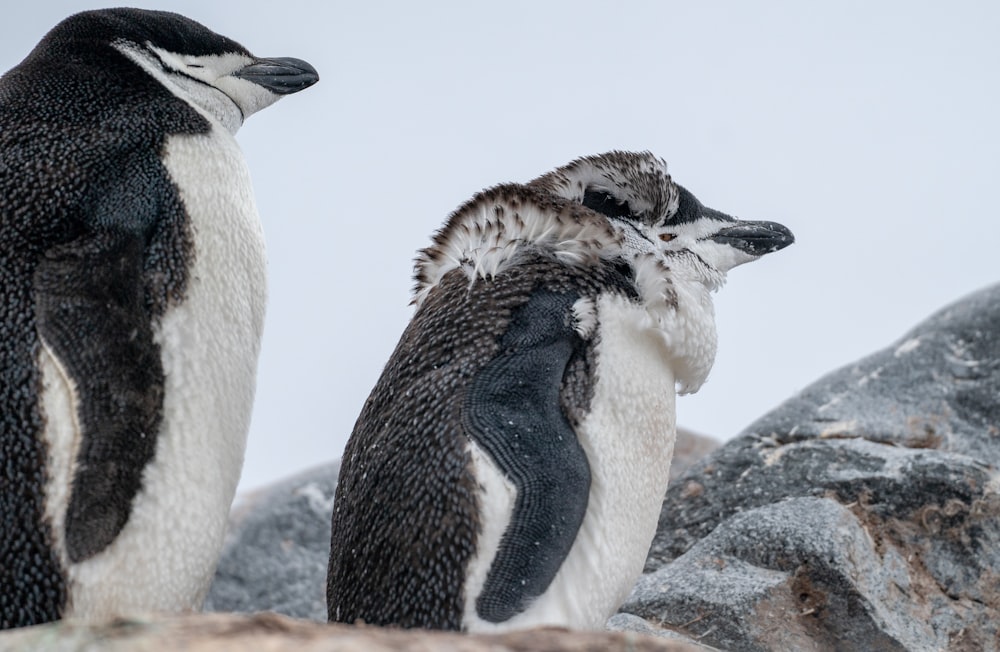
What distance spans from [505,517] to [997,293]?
3606 mm

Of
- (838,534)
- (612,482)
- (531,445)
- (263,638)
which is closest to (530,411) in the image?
(531,445)

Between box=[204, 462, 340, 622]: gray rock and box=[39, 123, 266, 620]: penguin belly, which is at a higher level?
box=[39, 123, 266, 620]: penguin belly

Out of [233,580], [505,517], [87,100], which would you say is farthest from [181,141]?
[233,580]

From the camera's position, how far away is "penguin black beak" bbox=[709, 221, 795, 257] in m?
3.22

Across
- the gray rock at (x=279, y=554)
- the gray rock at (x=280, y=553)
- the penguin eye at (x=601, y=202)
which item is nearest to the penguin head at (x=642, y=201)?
the penguin eye at (x=601, y=202)

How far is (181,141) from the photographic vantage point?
2.96 metres

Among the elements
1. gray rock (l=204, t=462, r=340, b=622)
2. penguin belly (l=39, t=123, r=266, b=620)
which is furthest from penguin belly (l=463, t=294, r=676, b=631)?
gray rock (l=204, t=462, r=340, b=622)

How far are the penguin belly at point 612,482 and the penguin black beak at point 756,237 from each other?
43 centimetres

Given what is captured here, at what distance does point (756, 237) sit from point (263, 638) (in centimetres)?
195

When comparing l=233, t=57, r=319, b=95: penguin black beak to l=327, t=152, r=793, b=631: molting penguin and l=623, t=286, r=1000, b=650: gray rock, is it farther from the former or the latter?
l=623, t=286, r=1000, b=650: gray rock

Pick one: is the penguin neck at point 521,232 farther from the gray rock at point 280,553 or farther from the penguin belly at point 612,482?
the gray rock at point 280,553

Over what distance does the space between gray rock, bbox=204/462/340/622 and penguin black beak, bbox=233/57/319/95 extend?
2.99m

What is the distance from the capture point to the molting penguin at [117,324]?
2520 mm

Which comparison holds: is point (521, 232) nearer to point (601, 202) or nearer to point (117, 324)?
point (601, 202)
